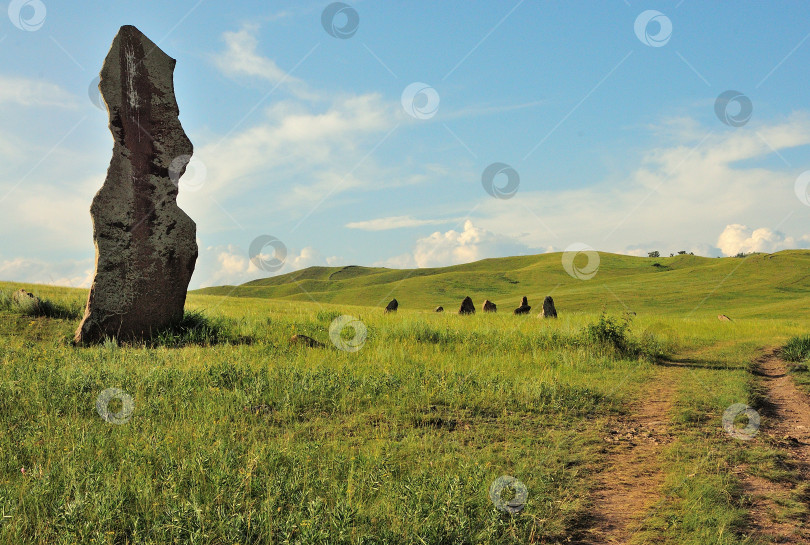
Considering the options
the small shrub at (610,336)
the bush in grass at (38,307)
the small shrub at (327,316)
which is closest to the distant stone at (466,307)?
the small shrub at (327,316)

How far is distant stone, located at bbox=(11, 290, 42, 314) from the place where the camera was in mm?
14914

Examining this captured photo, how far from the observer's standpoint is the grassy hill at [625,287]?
54438 millimetres

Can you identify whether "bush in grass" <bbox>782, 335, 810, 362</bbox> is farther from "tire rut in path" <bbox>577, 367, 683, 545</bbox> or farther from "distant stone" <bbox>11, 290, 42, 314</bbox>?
"distant stone" <bbox>11, 290, 42, 314</bbox>

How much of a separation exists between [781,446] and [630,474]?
123 inches

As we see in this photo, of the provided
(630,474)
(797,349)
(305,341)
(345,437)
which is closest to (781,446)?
(630,474)

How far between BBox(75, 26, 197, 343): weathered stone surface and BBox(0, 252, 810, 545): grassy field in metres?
0.96

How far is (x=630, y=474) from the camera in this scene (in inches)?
256

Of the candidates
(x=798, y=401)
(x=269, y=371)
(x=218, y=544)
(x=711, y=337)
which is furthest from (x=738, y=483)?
(x=711, y=337)

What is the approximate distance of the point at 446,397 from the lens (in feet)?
29.2

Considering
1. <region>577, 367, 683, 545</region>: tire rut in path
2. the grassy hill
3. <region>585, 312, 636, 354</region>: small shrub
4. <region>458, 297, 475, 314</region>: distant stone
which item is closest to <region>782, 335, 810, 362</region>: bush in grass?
<region>585, 312, 636, 354</region>: small shrub

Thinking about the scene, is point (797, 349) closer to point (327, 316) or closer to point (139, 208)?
point (327, 316)

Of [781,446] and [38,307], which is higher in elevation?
[38,307]

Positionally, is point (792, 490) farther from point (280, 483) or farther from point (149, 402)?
point (149, 402)

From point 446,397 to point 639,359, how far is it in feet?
24.7
